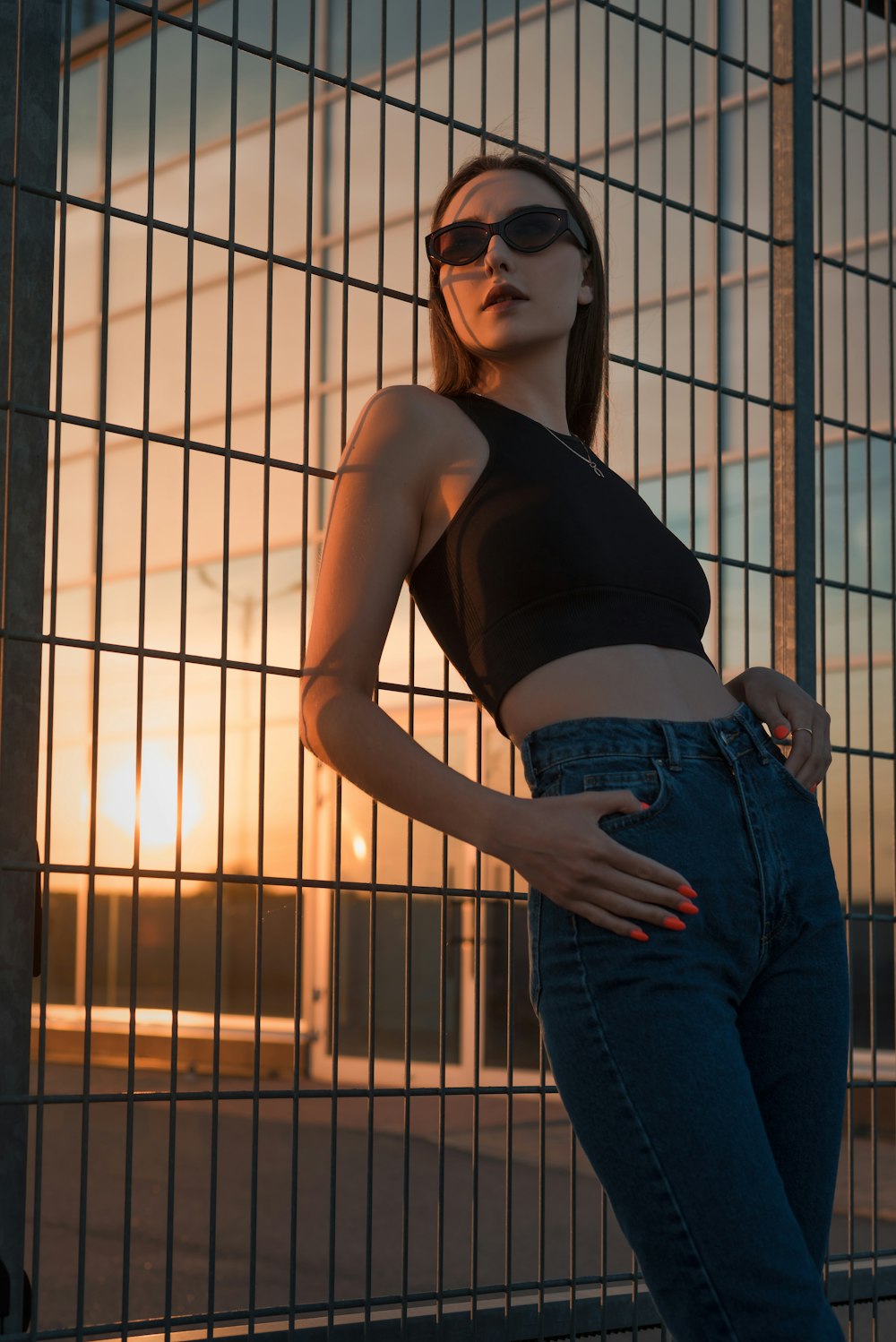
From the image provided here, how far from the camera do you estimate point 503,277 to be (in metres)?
1.64

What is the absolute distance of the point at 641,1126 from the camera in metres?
1.26

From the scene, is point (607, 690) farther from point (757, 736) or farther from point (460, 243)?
point (460, 243)

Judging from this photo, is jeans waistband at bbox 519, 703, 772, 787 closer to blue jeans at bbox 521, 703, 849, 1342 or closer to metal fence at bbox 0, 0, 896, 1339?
blue jeans at bbox 521, 703, 849, 1342

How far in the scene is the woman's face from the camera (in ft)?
5.41

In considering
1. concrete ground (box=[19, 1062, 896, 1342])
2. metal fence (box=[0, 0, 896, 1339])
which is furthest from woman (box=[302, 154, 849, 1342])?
concrete ground (box=[19, 1062, 896, 1342])

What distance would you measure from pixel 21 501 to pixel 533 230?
0.82m

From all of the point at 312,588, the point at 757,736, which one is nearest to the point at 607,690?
the point at 757,736

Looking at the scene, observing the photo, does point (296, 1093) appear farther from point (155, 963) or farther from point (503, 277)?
point (155, 963)

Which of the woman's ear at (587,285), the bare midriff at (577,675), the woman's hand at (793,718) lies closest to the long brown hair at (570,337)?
the woman's ear at (587,285)

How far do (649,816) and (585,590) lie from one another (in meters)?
0.23

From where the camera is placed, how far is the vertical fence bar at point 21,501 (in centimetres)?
200

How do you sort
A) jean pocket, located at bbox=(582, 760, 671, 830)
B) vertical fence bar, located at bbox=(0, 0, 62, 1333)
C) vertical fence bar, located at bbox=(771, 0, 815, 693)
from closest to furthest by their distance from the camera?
jean pocket, located at bbox=(582, 760, 671, 830) < vertical fence bar, located at bbox=(0, 0, 62, 1333) < vertical fence bar, located at bbox=(771, 0, 815, 693)

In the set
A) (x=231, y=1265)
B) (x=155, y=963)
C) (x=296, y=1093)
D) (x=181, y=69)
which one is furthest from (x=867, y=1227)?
(x=181, y=69)

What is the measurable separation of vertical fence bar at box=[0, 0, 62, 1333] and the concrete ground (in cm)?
92
